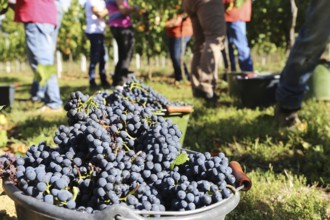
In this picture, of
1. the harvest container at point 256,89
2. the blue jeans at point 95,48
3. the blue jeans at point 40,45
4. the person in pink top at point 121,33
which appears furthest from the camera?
the blue jeans at point 95,48

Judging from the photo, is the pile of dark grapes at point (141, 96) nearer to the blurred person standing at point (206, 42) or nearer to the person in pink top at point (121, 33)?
the blurred person standing at point (206, 42)

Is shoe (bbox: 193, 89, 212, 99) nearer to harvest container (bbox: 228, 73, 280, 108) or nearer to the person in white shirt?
harvest container (bbox: 228, 73, 280, 108)

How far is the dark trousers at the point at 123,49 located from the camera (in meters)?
5.52

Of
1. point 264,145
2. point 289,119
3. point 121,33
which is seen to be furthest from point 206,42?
point 121,33

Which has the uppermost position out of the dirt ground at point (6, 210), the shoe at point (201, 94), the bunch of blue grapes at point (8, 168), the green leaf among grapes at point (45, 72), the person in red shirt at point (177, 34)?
the person in red shirt at point (177, 34)

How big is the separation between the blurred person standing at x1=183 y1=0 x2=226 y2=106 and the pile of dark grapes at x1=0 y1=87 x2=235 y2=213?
8.07ft

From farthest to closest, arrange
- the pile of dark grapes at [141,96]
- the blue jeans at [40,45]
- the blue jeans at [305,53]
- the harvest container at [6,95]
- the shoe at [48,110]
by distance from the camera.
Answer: the harvest container at [6,95], the shoe at [48,110], the blue jeans at [40,45], the blue jeans at [305,53], the pile of dark grapes at [141,96]

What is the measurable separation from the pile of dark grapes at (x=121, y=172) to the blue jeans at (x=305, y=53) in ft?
5.96

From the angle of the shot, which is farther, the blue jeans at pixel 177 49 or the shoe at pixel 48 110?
the blue jeans at pixel 177 49

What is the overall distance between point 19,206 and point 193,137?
1947mm

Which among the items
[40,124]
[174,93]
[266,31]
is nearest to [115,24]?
[174,93]

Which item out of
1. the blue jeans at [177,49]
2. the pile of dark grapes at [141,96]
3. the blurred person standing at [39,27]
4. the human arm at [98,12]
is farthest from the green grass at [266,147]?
the blue jeans at [177,49]

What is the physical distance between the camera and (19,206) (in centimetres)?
115

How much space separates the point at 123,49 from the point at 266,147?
339 centimetres
